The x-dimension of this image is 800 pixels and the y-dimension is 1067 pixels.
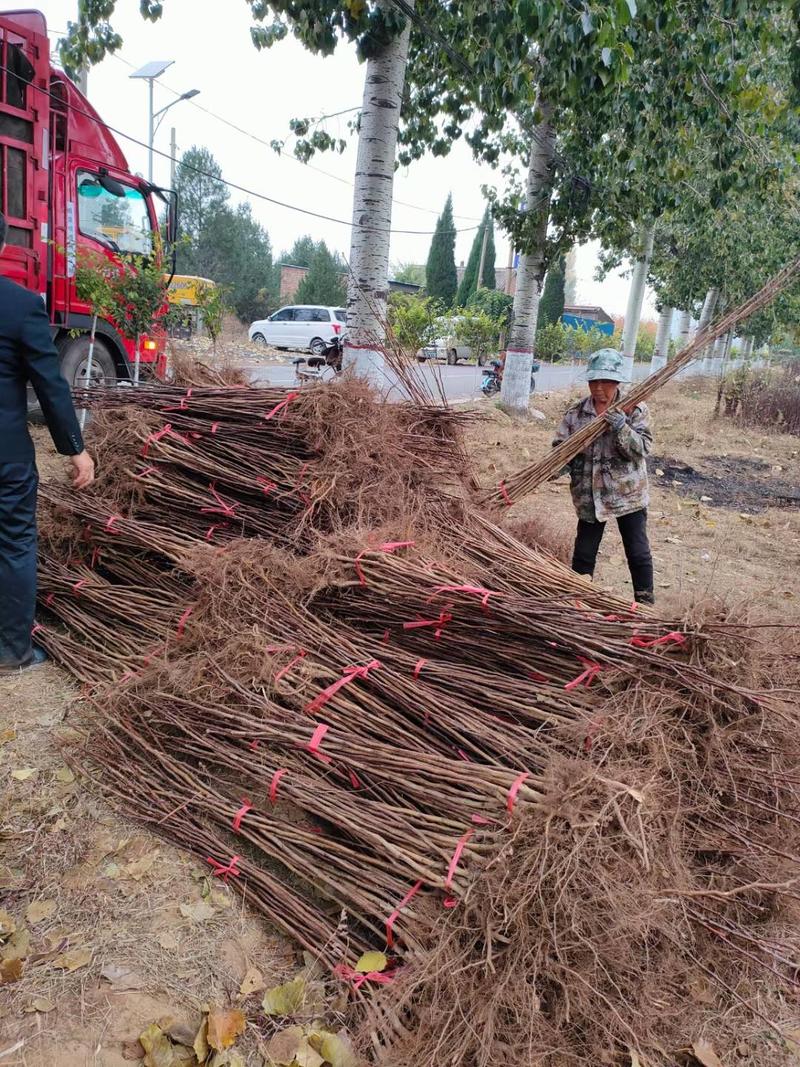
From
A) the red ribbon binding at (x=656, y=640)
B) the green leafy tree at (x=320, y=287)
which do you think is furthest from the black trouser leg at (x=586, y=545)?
the green leafy tree at (x=320, y=287)

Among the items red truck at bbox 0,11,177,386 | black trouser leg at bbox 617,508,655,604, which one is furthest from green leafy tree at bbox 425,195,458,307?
black trouser leg at bbox 617,508,655,604

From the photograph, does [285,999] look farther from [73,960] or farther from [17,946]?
[17,946]

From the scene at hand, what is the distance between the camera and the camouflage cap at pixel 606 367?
394 centimetres

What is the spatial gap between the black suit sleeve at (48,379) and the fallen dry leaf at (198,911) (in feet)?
6.62

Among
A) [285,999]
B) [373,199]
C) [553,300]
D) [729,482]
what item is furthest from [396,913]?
[553,300]

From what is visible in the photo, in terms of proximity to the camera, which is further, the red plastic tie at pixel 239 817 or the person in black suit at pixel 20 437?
the person in black suit at pixel 20 437

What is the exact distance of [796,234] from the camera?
15.0 m

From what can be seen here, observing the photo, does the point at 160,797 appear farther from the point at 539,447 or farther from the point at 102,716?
the point at 539,447

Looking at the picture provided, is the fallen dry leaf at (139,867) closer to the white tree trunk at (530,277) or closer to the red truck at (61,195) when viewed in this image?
the red truck at (61,195)

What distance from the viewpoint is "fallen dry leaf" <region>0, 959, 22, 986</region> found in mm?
1832

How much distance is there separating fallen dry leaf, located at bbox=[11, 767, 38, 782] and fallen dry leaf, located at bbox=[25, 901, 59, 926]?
0.61 m

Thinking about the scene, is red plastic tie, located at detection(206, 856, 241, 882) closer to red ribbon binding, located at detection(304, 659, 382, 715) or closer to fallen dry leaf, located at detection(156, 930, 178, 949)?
fallen dry leaf, located at detection(156, 930, 178, 949)

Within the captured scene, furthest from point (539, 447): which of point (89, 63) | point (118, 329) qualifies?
point (89, 63)

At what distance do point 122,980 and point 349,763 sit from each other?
810mm
